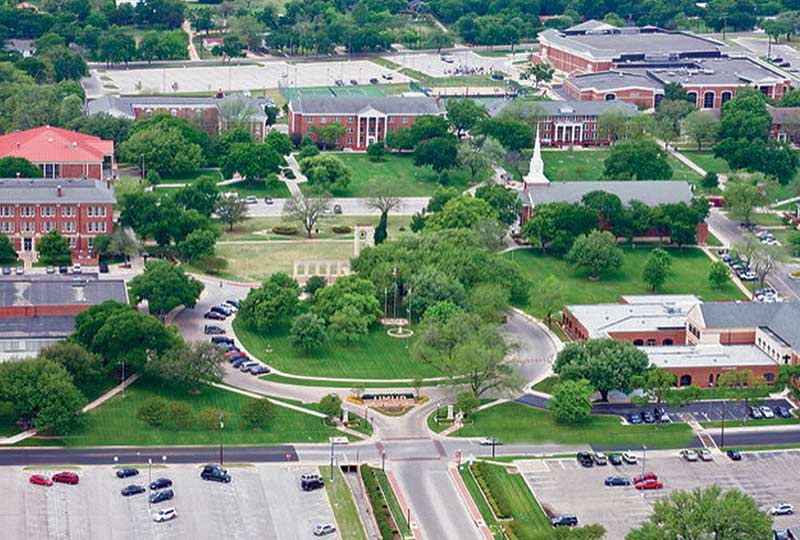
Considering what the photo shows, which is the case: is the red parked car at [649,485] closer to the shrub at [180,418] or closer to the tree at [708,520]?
the tree at [708,520]

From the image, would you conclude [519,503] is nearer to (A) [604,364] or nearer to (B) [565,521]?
(B) [565,521]

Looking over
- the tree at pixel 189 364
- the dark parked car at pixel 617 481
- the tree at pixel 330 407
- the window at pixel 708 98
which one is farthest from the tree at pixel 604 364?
the window at pixel 708 98

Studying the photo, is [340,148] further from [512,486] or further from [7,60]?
[512,486]

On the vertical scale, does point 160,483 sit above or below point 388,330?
below

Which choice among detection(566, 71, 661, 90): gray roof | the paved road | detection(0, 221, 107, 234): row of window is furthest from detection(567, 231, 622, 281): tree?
detection(566, 71, 661, 90): gray roof

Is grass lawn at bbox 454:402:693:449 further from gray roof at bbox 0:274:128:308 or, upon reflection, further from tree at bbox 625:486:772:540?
gray roof at bbox 0:274:128:308

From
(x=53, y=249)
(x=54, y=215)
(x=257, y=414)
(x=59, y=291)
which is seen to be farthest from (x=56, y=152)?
(x=257, y=414)
